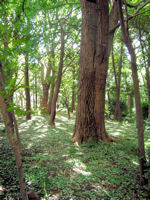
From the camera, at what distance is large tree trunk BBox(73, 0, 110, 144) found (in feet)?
15.2

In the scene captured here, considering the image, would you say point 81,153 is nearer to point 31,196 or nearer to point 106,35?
point 31,196

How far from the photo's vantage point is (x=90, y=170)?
300 cm

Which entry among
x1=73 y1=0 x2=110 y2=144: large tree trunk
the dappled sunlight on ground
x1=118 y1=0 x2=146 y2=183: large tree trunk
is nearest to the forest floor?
the dappled sunlight on ground

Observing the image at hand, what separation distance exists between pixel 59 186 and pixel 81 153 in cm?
158

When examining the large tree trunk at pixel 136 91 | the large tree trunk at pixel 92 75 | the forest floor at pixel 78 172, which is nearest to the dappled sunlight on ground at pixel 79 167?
the forest floor at pixel 78 172

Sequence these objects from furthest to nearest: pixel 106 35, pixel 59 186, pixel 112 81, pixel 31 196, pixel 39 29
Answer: pixel 112 81 → pixel 39 29 → pixel 106 35 → pixel 59 186 → pixel 31 196

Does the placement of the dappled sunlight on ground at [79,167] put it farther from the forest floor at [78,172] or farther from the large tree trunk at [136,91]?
the large tree trunk at [136,91]

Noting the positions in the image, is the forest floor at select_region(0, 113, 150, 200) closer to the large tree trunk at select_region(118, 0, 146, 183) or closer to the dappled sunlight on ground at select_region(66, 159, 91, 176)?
the dappled sunlight on ground at select_region(66, 159, 91, 176)

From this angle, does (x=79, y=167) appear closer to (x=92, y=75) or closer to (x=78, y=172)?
(x=78, y=172)

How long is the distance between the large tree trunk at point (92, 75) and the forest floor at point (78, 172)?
0.51m

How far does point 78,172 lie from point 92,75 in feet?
9.48

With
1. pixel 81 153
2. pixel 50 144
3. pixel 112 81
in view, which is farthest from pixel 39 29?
pixel 112 81

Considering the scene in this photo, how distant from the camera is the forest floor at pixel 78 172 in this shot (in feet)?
7.33

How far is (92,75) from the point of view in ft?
15.3
